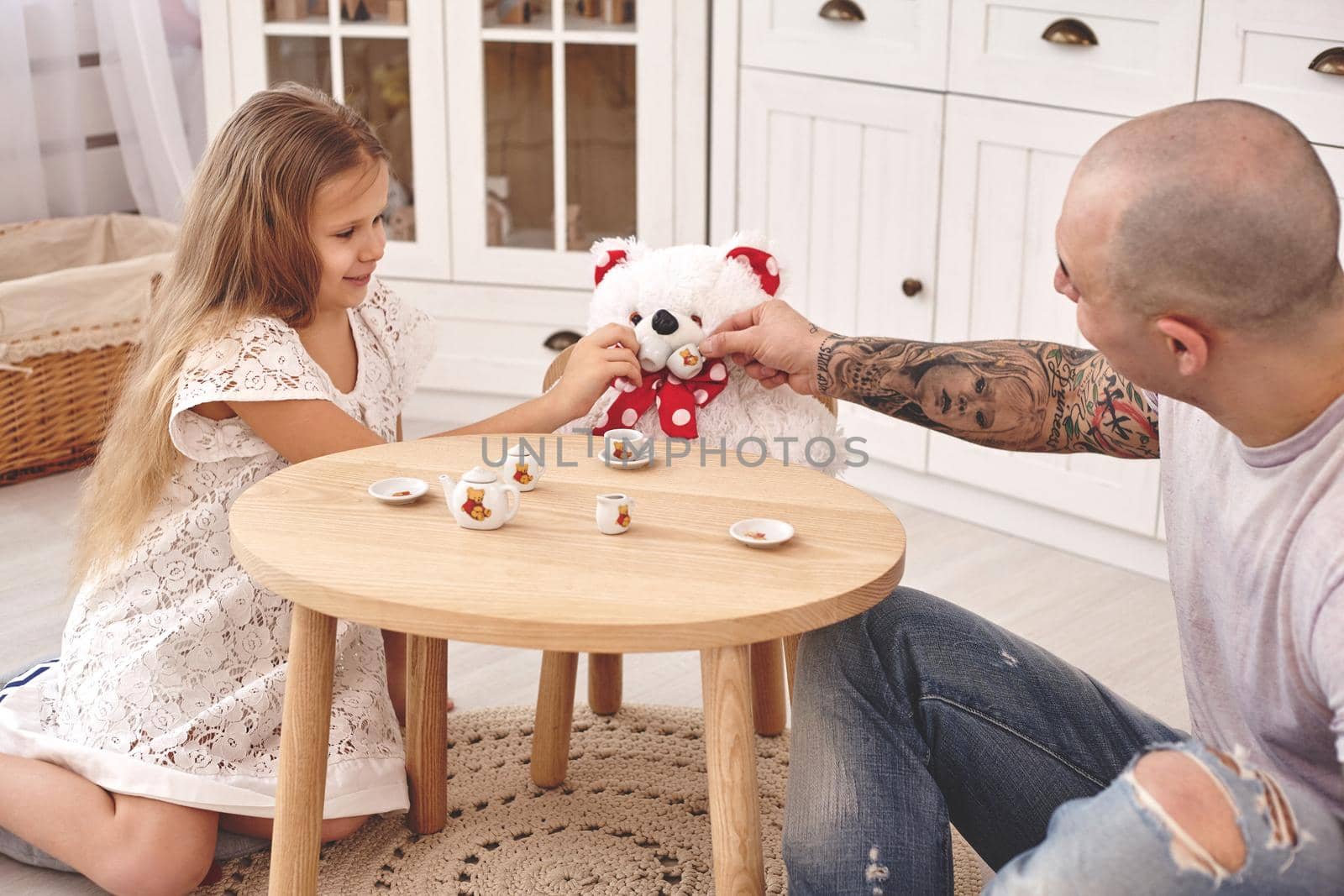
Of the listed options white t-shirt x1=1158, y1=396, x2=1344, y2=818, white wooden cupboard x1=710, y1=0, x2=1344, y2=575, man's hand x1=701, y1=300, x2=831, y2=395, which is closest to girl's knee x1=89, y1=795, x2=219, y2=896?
man's hand x1=701, y1=300, x2=831, y2=395

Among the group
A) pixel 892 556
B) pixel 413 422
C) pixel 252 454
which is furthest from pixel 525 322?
pixel 892 556

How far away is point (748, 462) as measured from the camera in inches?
58.3

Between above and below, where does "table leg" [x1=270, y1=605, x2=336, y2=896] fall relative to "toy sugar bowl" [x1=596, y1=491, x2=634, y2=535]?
below

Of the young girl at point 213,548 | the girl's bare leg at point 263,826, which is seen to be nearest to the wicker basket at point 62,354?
the young girl at point 213,548

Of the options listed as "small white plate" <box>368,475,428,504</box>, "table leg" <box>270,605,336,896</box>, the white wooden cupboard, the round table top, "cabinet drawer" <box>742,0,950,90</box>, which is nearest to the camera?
the round table top

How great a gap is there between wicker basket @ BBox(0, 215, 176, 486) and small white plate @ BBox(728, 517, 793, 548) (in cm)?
155

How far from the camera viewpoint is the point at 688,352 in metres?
1.53

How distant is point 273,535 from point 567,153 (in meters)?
1.62

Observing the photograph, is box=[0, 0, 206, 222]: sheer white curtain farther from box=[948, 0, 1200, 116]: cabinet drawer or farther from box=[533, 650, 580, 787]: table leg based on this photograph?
box=[533, 650, 580, 787]: table leg

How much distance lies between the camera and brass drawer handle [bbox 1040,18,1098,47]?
2.14 meters

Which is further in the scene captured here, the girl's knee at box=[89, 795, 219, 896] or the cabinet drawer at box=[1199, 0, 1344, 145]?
the cabinet drawer at box=[1199, 0, 1344, 145]

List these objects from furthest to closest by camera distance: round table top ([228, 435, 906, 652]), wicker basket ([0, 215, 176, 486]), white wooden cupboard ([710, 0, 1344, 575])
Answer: wicker basket ([0, 215, 176, 486]) → white wooden cupboard ([710, 0, 1344, 575]) → round table top ([228, 435, 906, 652])

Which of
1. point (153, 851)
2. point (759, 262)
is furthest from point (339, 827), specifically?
point (759, 262)

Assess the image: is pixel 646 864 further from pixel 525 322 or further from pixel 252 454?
pixel 525 322
